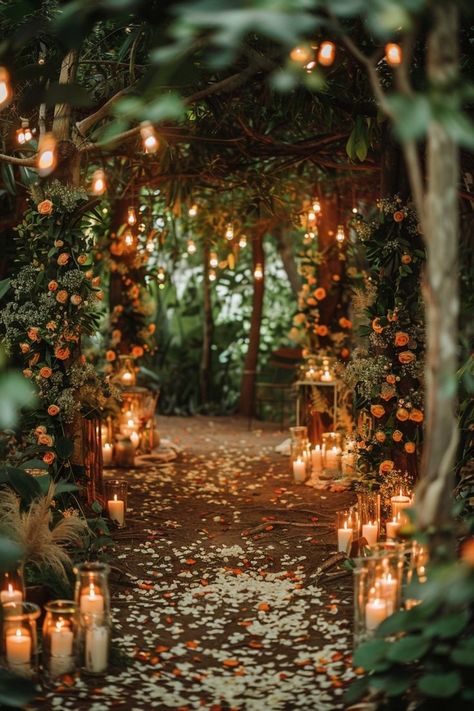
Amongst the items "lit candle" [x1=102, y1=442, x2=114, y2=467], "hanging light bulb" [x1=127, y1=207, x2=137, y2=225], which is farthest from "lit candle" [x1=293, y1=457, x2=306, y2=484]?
"hanging light bulb" [x1=127, y1=207, x2=137, y2=225]

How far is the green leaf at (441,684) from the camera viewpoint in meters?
2.75

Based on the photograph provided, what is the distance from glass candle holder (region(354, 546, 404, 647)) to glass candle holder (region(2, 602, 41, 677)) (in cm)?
123

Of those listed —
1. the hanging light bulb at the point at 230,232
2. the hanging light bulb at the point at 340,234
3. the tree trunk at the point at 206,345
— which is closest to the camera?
the hanging light bulb at the point at 340,234

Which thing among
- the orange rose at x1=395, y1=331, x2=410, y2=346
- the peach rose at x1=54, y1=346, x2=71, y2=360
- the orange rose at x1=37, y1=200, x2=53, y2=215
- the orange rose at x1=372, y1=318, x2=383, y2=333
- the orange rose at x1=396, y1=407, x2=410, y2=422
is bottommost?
the orange rose at x1=396, y1=407, x2=410, y2=422

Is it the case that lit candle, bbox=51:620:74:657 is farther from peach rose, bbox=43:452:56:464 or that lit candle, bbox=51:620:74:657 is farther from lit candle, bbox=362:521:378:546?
lit candle, bbox=362:521:378:546

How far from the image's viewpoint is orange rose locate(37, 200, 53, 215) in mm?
5291

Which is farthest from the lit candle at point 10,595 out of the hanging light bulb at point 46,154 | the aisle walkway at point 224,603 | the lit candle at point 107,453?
the lit candle at point 107,453

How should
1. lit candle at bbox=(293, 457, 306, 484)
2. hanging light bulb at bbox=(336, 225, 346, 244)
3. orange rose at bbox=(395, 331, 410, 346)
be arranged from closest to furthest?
orange rose at bbox=(395, 331, 410, 346) < lit candle at bbox=(293, 457, 306, 484) < hanging light bulb at bbox=(336, 225, 346, 244)

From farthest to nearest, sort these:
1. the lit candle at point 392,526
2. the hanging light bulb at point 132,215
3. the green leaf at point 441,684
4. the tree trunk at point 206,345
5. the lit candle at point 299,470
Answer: the tree trunk at point 206,345 < the hanging light bulb at point 132,215 < the lit candle at point 299,470 < the lit candle at point 392,526 < the green leaf at point 441,684

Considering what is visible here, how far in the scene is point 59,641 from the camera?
3.57 metres

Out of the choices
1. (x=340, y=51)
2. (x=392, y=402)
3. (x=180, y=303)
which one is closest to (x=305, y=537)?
(x=392, y=402)

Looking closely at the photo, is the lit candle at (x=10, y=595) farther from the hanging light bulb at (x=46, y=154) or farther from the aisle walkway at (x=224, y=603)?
the hanging light bulb at (x=46, y=154)

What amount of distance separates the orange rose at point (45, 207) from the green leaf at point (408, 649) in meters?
3.25

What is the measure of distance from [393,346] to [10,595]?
3.06 metres
